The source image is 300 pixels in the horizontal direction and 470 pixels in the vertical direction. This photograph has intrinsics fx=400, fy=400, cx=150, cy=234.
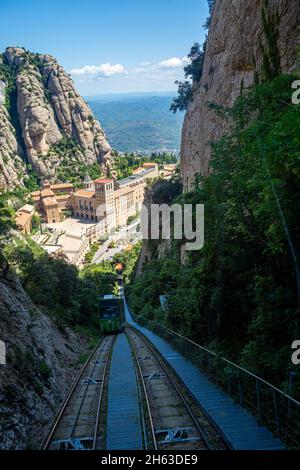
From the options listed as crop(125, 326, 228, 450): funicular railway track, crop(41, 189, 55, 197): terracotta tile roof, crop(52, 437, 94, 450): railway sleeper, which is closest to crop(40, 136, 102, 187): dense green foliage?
crop(41, 189, 55, 197): terracotta tile roof

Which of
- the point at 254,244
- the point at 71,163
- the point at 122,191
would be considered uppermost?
the point at 71,163

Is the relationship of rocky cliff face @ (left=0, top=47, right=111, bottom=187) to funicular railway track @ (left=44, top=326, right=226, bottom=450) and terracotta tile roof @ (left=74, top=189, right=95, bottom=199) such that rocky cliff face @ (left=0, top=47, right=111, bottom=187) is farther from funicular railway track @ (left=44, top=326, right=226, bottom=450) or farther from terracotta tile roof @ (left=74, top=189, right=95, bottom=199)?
funicular railway track @ (left=44, top=326, right=226, bottom=450)

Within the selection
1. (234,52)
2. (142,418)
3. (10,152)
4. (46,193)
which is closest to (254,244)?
(142,418)

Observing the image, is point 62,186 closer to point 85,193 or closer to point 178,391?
point 85,193

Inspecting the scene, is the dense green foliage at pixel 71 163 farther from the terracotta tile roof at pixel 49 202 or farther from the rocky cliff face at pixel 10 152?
the terracotta tile roof at pixel 49 202

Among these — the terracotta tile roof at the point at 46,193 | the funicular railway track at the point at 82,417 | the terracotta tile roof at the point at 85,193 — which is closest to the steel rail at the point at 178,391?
the funicular railway track at the point at 82,417

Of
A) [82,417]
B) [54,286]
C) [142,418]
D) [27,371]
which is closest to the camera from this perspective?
[142,418]

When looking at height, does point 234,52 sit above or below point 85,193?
above
